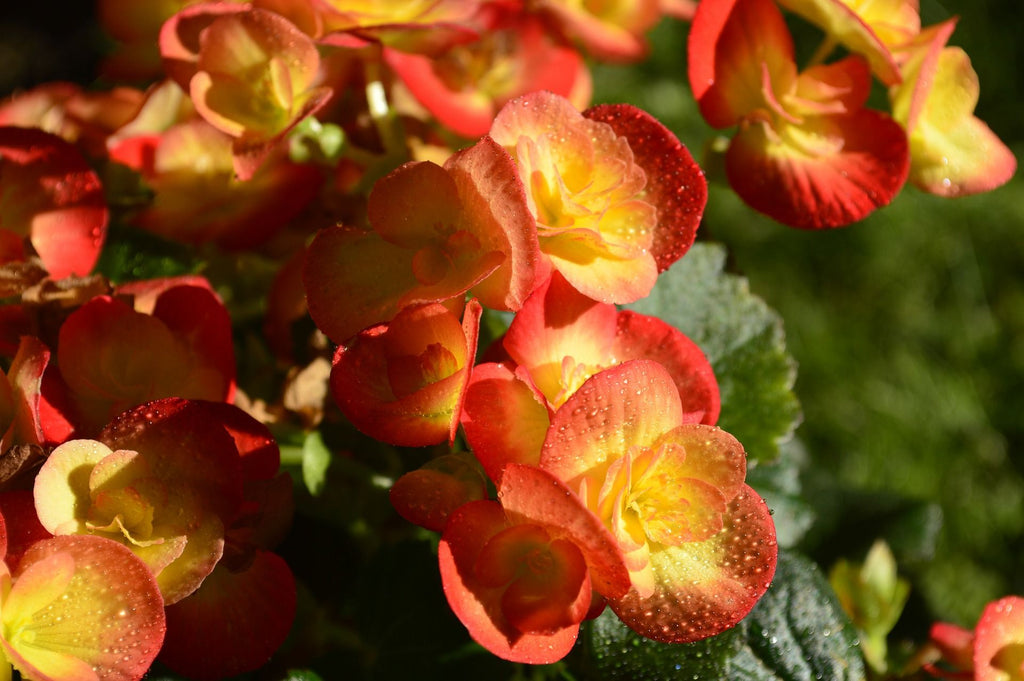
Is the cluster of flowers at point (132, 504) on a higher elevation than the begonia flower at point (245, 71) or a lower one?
lower

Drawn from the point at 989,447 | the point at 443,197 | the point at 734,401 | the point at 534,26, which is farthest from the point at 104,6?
the point at 989,447

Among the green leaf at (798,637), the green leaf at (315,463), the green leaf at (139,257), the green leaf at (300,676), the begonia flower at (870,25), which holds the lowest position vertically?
the green leaf at (300,676)

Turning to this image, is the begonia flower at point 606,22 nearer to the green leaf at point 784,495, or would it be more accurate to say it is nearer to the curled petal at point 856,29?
the curled petal at point 856,29

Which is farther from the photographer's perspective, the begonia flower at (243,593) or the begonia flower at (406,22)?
the begonia flower at (406,22)

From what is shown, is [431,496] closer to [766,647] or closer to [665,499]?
[665,499]

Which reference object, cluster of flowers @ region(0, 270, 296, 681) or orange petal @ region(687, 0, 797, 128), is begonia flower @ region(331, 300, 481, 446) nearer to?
cluster of flowers @ region(0, 270, 296, 681)

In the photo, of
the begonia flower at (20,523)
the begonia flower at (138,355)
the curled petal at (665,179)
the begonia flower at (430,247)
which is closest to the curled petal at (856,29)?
the curled petal at (665,179)

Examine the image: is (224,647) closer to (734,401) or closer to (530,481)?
(530,481)
